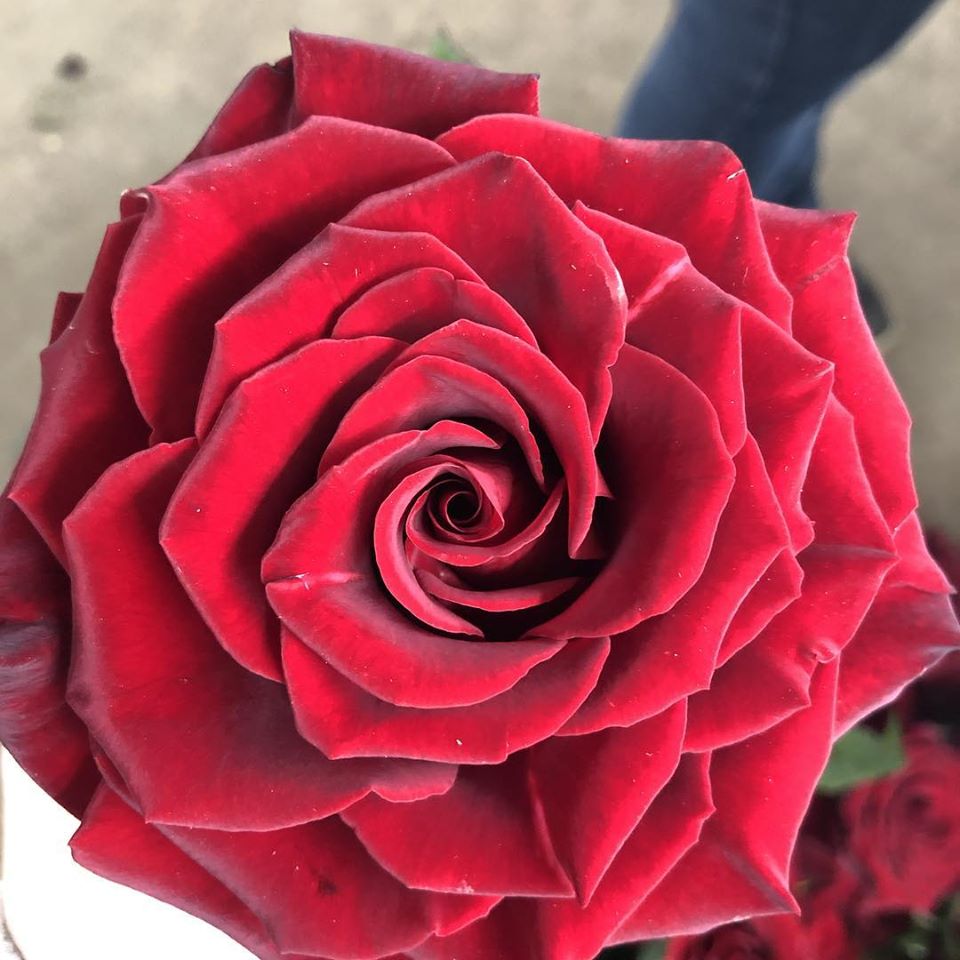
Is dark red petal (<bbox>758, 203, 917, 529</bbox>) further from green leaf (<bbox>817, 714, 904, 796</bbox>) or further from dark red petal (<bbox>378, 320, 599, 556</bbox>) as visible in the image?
green leaf (<bbox>817, 714, 904, 796</bbox>)

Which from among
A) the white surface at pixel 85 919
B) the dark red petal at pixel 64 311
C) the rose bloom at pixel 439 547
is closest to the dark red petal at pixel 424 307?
the rose bloom at pixel 439 547

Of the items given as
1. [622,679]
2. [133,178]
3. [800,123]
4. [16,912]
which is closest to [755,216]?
[622,679]

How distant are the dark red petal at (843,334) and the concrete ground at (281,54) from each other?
0.79 metres

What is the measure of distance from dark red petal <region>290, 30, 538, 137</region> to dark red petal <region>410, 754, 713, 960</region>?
191mm

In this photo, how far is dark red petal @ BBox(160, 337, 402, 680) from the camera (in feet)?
0.75

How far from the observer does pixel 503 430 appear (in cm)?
27

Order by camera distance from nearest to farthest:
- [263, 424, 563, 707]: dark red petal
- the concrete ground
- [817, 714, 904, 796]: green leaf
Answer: [263, 424, 563, 707]: dark red petal, [817, 714, 904, 796]: green leaf, the concrete ground

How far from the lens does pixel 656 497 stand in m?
0.25

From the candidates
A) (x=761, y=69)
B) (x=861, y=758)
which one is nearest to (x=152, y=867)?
(x=861, y=758)

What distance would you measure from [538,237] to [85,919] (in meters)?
0.27

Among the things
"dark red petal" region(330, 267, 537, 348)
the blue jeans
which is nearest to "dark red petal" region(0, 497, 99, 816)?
"dark red petal" region(330, 267, 537, 348)

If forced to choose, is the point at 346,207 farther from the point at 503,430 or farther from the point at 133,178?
the point at 133,178

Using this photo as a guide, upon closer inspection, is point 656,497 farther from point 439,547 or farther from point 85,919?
point 85,919

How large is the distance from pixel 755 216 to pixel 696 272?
0.10ft
